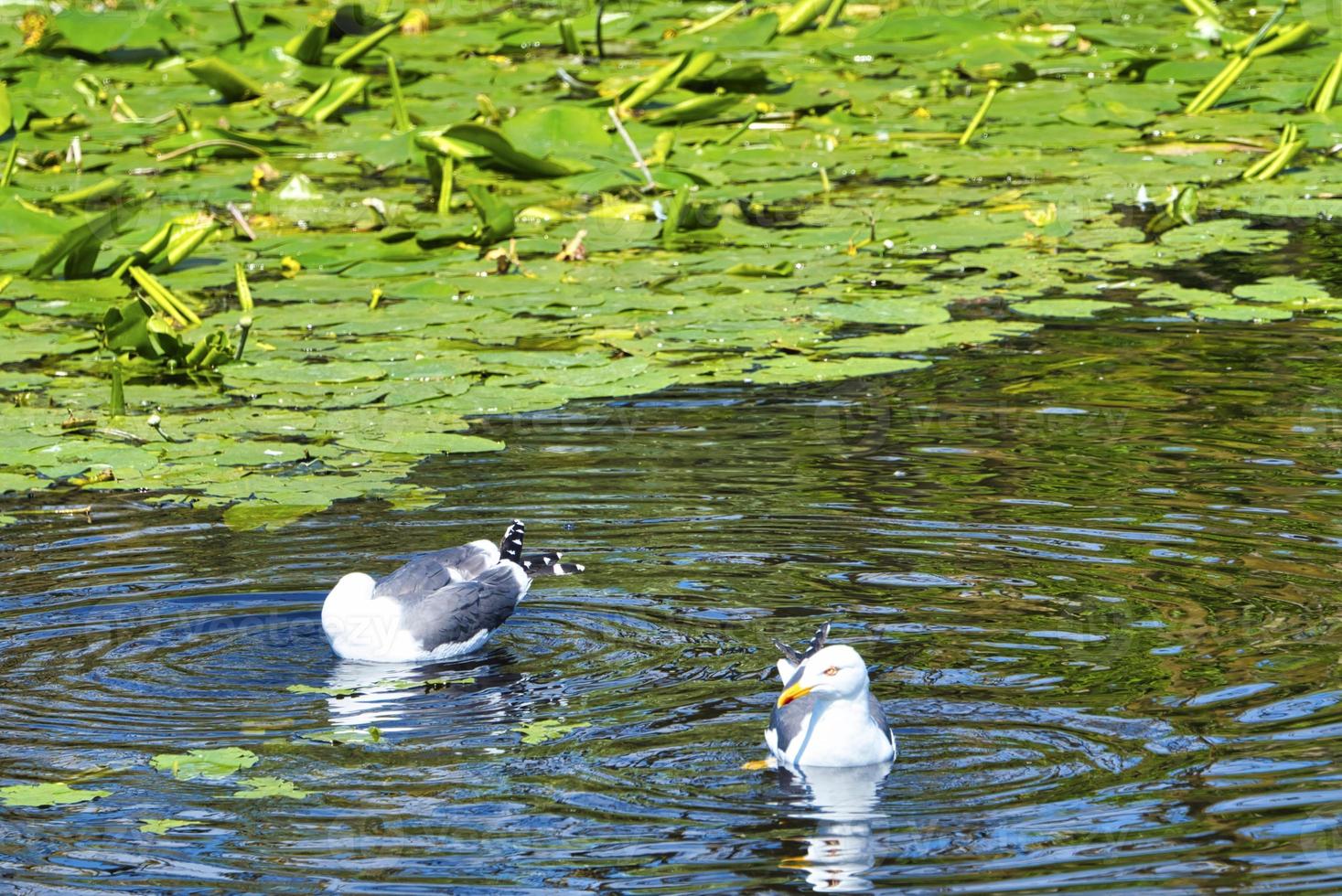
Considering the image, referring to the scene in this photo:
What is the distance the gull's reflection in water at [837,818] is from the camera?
4.39 metres

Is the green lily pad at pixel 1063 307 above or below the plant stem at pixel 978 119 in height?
below

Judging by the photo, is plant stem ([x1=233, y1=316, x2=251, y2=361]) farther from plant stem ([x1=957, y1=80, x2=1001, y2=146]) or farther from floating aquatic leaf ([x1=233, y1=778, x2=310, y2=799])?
plant stem ([x1=957, y1=80, x2=1001, y2=146])

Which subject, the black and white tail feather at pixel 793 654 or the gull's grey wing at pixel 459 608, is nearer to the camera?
the black and white tail feather at pixel 793 654

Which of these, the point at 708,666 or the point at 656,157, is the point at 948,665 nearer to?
the point at 708,666

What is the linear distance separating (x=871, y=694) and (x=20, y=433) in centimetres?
447

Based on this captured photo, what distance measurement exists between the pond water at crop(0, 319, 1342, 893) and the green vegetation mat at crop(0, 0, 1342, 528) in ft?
1.75

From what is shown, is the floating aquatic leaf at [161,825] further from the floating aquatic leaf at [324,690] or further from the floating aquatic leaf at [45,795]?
the floating aquatic leaf at [324,690]

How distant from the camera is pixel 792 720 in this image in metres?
5.09

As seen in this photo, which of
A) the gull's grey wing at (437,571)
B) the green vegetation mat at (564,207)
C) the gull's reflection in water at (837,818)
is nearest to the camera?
the gull's reflection in water at (837,818)

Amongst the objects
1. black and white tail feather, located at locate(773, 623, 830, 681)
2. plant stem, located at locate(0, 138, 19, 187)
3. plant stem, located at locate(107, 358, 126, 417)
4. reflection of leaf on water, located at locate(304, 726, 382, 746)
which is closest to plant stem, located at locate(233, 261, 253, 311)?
plant stem, located at locate(107, 358, 126, 417)

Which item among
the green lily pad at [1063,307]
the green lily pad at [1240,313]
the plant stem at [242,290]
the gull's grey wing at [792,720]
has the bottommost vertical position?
the green lily pad at [1240,313]

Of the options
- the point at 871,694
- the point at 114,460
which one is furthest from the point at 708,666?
the point at 114,460

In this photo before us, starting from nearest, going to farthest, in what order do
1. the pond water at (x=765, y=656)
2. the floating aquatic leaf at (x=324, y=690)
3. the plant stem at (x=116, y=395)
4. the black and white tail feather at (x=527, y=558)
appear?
the pond water at (x=765, y=656) < the floating aquatic leaf at (x=324, y=690) < the black and white tail feather at (x=527, y=558) < the plant stem at (x=116, y=395)

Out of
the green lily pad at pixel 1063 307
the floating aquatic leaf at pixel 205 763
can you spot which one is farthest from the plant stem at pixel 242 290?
the floating aquatic leaf at pixel 205 763
